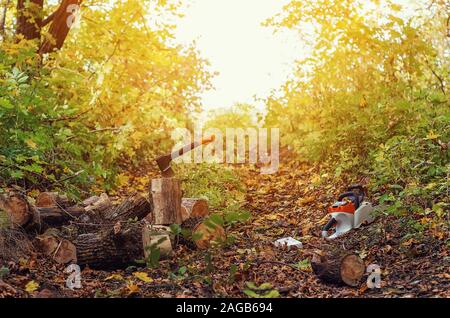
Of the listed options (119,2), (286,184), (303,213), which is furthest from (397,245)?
(119,2)

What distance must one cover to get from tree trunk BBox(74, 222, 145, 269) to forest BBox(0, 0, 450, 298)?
0.4 inches

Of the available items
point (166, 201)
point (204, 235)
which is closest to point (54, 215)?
point (166, 201)

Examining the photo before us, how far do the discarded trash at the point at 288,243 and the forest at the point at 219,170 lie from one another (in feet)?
0.10

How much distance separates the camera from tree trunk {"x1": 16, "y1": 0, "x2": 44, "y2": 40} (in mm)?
8047

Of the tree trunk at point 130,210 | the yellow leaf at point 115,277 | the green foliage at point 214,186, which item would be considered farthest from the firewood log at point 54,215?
the green foliage at point 214,186

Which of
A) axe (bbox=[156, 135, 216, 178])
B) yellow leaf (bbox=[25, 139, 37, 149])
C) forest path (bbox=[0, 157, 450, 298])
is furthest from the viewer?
axe (bbox=[156, 135, 216, 178])

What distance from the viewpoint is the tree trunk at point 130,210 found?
566 cm

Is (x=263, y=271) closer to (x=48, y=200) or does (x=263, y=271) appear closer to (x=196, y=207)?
(x=196, y=207)

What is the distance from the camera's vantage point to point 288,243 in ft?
18.3

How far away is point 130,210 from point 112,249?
1024 mm

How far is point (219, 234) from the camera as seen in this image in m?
5.43

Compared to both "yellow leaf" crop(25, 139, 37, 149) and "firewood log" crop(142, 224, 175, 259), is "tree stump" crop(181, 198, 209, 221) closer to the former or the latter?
"firewood log" crop(142, 224, 175, 259)

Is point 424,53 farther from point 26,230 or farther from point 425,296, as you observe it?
point 26,230

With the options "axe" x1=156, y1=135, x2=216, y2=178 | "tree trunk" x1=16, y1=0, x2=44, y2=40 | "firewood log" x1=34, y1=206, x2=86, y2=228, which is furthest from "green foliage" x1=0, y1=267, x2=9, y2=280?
"tree trunk" x1=16, y1=0, x2=44, y2=40
